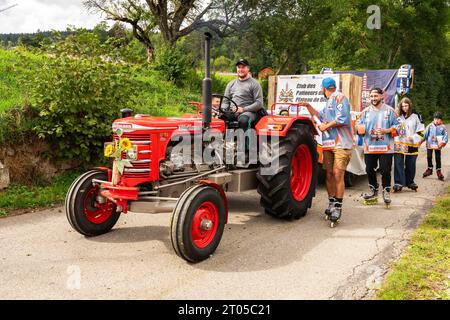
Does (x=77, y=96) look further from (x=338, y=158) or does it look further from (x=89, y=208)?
(x=338, y=158)

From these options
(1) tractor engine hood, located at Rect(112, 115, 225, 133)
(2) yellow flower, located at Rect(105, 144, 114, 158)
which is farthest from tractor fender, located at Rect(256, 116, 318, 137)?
(2) yellow flower, located at Rect(105, 144, 114, 158)

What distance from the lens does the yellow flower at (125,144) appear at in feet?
16.0

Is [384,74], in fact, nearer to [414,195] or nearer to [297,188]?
[414,195]

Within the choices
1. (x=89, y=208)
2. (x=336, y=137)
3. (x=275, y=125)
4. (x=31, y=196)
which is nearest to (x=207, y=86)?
(x=275, y=125)

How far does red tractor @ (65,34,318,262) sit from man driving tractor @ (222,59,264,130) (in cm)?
16

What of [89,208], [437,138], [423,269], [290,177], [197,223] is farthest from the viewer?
[437,138]

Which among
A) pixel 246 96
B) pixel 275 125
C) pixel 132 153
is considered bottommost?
pixel 132 153

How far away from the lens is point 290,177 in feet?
20.0

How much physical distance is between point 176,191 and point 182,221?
869mm

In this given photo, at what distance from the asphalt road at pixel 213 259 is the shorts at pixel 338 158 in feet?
2.51

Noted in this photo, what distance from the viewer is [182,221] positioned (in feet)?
14.4

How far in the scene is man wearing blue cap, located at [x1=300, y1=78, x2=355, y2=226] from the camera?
6145 mm

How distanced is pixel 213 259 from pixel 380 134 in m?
3.70

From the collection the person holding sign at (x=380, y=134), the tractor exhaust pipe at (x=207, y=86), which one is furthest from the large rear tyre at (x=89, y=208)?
the person holding sign at (x=380, y=134)
